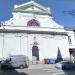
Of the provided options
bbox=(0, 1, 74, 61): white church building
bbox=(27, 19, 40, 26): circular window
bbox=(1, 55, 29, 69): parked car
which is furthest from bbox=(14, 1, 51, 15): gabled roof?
bbox=(1, 55, 29, 69): parked car

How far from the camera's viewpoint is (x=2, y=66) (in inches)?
1336

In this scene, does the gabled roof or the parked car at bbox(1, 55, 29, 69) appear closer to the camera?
the parked car at bbox(1, 55, 29, 69)

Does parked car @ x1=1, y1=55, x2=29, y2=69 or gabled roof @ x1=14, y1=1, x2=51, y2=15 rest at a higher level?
gabled roof @ x1=14, y1=1, x2=51, y2=15

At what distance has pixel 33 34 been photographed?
159ft

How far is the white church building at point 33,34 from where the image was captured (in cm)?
4691

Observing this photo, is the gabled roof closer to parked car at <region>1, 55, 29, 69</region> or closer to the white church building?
the white church building

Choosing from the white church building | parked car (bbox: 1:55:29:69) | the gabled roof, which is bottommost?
parked car (bbox: 1:55:29:69)

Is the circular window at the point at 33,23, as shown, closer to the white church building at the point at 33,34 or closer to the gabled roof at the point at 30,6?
the white church building at the point at 33,34

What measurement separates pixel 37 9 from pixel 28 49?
8.62m

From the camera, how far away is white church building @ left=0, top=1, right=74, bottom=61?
46.9 meters

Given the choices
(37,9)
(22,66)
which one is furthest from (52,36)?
(22,66)

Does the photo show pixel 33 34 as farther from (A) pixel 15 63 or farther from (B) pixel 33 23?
(A) pixel 15 63

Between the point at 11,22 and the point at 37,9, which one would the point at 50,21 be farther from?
the point at 11,22

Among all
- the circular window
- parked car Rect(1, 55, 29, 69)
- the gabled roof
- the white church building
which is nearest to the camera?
parked car Rect(1, 55, 29, 69)
